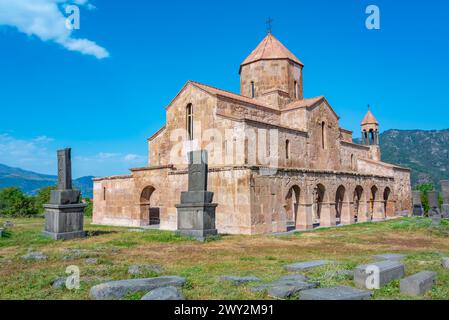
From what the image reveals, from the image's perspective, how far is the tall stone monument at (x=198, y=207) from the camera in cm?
1109

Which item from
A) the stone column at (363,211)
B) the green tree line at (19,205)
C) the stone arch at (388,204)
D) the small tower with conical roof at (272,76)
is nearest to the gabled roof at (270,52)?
the small tower with conical roof at (272,76)

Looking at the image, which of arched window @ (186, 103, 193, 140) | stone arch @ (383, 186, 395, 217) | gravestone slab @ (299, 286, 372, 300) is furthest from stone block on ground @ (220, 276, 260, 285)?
stone arch @ (383, 186, 395, 217)

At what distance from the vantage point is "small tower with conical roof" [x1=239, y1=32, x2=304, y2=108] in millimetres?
23047

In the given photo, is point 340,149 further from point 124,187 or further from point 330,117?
point 124,187

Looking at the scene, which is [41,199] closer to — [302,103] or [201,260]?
[302,103]

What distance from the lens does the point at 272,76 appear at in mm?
23500

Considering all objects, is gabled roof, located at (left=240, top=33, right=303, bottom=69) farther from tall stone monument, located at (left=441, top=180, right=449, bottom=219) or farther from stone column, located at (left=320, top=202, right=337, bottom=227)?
tall stone monument, located at (left=441, top=180, right=449, bottom=219)

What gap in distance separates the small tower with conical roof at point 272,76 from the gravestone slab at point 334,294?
62.5ft

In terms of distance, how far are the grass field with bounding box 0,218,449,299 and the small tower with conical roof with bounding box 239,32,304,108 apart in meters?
12.4

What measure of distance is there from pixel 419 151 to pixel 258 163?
390ft

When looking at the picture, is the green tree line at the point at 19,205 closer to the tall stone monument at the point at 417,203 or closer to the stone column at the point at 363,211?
the stone column at the point at 363,211

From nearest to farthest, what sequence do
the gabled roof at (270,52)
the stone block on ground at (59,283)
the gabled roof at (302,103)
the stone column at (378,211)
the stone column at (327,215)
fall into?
the stone block on ground at (59,283)
the stone column at (327,215)
the gabled roof at (302,103)
the stone column at (378,211)
the gabled roof at (270,52)

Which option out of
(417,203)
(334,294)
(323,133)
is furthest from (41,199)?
(334,294)
